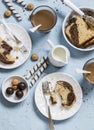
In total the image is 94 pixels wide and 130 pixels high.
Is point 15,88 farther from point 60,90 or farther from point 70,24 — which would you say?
point 70,24

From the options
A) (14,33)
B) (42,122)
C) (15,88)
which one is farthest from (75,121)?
(14,33)

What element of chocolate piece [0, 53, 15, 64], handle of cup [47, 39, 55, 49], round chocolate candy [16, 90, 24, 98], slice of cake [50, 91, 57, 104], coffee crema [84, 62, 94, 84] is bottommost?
slice of cake [50, 91, 57, 104]

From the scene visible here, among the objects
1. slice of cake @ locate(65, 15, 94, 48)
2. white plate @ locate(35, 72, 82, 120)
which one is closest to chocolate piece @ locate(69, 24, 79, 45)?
slice of cake @ locate(65, 15, 94, 48)

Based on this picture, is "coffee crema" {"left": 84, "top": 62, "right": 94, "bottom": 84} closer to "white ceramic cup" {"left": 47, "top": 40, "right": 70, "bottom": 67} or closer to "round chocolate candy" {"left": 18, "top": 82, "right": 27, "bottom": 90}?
"white ceramic cup" {"left": 47, "top": 40, "right": 70, "bottom": 67}

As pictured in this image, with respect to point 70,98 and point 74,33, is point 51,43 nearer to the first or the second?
point 74,33

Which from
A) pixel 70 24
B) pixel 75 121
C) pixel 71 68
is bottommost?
pixel 75 121

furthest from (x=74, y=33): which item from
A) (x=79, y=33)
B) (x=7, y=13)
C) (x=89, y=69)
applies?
(x=7, y=13)

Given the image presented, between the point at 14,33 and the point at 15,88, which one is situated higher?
the point at 14,33
